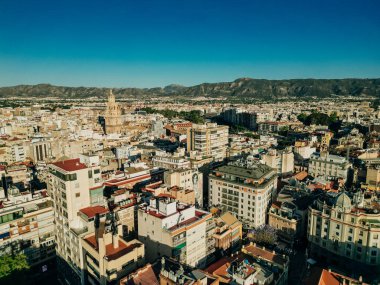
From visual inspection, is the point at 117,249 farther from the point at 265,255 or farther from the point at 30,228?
the point at 265,255

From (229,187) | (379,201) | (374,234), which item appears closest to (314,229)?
(374,234)

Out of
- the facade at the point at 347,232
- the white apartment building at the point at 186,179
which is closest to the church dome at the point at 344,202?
the facade at the point at 347,232

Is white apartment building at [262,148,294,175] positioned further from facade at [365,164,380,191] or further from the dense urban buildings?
facade at [365,164,380,191]

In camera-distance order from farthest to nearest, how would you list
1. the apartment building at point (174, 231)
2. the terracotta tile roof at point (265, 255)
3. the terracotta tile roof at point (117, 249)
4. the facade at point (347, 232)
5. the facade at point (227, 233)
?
1. the facade at point (227, 233)
2. the facade at point (347, 232)
3. the terracotta tile roof at point (265, 255)
4. the apartment building at point (174, 231)
5. the terracotta tile roof at point (117, 249)

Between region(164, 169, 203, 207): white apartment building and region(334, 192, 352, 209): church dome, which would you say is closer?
region(334, 192, 352, 209): church dome

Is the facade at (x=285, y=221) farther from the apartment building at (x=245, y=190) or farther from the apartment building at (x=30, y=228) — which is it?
the apartment building at (x=30, y=228)

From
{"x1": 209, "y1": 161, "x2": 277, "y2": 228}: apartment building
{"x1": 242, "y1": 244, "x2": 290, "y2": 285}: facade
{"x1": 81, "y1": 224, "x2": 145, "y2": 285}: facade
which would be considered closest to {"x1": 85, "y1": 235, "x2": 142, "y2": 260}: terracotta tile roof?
{"x1": 81, "y1": 224, "x2": 145, "y2": 285}: facade
